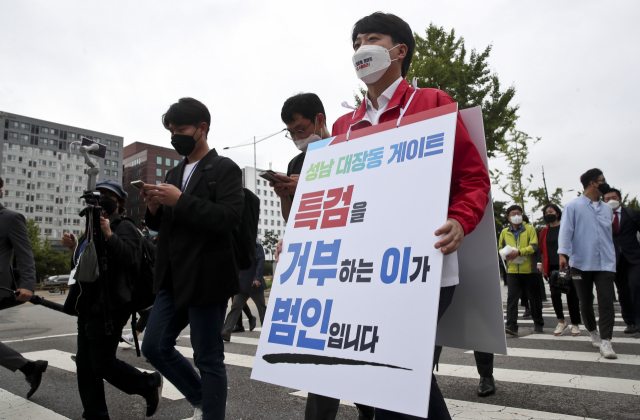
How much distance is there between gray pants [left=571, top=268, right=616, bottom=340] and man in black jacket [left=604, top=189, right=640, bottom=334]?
2.80 feet

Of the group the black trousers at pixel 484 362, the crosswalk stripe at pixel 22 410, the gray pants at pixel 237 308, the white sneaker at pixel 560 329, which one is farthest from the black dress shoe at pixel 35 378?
the white sneaker at pixel 560 329

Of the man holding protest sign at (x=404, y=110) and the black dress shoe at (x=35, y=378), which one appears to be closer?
the man holding protest sign at (x=404, y=110)

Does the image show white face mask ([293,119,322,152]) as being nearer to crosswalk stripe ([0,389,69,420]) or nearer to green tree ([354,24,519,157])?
crosswalk stripe ([0,389,69,420])

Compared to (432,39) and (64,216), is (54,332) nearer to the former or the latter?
(432,39)

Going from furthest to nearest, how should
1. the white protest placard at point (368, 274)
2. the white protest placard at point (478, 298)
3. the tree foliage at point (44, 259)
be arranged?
the tree foliage at point (44, 259) < the white protest placard at point (478, 298) < the white protest placard at point (368, 274)

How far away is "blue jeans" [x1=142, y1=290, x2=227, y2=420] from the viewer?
2.39m

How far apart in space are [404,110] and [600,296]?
4261 mm

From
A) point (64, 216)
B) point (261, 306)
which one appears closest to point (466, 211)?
point (261, 306)

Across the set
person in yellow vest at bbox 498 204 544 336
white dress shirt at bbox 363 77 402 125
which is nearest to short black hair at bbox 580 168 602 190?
person in yellow vest at bbox 498 204 544 336

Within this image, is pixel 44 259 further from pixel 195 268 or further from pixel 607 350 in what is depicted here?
pixel 607 350

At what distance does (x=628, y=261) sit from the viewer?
225 inches

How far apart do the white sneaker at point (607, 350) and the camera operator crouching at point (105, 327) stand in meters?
4.48

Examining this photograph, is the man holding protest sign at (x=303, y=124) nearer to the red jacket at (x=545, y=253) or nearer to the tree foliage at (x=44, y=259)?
the red jacket at (x=545, y=253)

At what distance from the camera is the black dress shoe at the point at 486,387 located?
11.3ft
